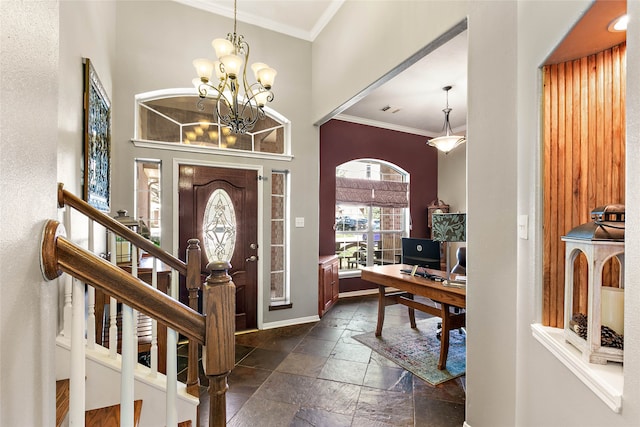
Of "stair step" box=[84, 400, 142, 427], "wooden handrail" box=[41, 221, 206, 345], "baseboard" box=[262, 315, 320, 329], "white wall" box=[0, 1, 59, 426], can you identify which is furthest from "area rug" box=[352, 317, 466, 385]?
"white wall" box=[0, 1, 59, 426]

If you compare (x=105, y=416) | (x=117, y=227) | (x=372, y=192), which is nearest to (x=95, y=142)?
(x=117, y=227)

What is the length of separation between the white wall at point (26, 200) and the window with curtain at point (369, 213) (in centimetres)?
455

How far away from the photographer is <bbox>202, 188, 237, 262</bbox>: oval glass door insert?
3.54 meters

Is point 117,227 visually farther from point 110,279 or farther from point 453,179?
point 453,179

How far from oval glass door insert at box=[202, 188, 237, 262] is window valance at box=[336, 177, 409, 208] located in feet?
7.05

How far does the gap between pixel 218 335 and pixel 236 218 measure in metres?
2.87

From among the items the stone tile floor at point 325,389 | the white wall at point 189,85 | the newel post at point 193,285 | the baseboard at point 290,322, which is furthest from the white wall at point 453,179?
the newel post at point 193,285

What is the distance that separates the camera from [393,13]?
252 cm

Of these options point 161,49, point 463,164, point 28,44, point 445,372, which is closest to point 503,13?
point 28,44

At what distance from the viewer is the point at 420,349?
3.19m

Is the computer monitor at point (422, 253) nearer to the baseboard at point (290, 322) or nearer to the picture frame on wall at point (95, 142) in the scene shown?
the baseboard at point (290, 322)

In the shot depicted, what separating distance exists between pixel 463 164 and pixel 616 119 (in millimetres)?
4931

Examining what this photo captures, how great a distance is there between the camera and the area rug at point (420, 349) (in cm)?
273

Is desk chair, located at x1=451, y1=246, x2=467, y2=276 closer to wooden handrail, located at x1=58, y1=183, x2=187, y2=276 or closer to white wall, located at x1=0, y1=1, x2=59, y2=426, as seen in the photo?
wooden handrail, located at x1=58, y1=183, x2=187, y2=276
